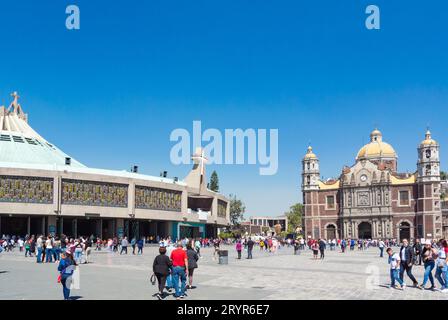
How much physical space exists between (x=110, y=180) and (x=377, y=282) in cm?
4788

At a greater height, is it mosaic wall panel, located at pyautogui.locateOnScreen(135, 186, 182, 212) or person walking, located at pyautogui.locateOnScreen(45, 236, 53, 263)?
mosaic wall panel, located at pyautogui.locateOnScreen(135, 186, 182, 212)

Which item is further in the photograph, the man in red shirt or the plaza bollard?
the plaza bollard

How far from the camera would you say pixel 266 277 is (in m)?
21.7

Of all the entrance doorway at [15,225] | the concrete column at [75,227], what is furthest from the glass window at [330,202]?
the entrance doorway at [15,225]

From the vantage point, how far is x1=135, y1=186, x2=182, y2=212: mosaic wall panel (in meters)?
67.1

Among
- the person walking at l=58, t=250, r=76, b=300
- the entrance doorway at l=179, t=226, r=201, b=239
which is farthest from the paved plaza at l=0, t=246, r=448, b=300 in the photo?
the entrance doorway at l=179, t=226, r=201, b=239

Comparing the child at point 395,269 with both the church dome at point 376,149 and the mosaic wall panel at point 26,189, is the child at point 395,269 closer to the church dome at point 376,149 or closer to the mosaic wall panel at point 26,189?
the mosaic wall panel at point 26,189

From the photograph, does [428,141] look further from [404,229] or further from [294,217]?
[294,217]

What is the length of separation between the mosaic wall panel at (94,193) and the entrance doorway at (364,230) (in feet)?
179

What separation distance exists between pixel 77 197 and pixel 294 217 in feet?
315

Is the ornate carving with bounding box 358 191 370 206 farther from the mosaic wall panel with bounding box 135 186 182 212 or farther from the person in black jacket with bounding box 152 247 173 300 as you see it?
the person in black jacket with bounding box 152 247 173 300

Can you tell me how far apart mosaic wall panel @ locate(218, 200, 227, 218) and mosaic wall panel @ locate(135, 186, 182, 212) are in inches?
657
